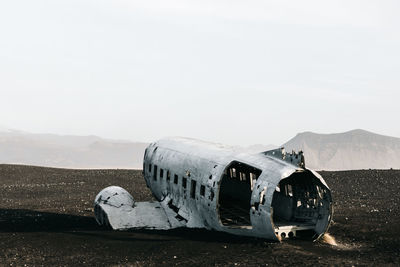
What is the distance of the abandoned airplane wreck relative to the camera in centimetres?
1738

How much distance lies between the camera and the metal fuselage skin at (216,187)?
16969mm

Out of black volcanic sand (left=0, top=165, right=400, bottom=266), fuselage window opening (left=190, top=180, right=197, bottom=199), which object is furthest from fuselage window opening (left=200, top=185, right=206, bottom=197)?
Answer: black volcanic sand (left=0, top=165, right=400, bottom=266)

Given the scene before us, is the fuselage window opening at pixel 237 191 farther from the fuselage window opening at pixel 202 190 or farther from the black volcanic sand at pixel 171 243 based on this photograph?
the black volcanic sand at pixel 171 243

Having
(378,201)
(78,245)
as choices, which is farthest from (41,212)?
(378,201)

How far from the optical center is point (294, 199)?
19703 mm

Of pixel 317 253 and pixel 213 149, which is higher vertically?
pixel 213 149

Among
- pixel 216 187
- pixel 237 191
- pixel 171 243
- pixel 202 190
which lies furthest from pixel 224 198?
pixel 171 243

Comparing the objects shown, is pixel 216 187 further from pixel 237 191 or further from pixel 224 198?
pixel 224 198

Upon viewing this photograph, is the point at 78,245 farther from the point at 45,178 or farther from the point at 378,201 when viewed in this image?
the point at 45,178

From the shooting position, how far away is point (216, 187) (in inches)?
712

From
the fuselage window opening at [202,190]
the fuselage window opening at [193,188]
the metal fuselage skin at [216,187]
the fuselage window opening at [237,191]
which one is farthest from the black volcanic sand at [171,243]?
the fuselage window opening at [237,191]

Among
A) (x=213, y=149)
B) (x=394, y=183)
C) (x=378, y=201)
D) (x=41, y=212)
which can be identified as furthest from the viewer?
(x=394, y=183)

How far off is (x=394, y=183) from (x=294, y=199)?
93.3 feet

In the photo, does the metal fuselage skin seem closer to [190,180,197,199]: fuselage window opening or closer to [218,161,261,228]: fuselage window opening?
[190,180,197,199]: fuselage window opening
